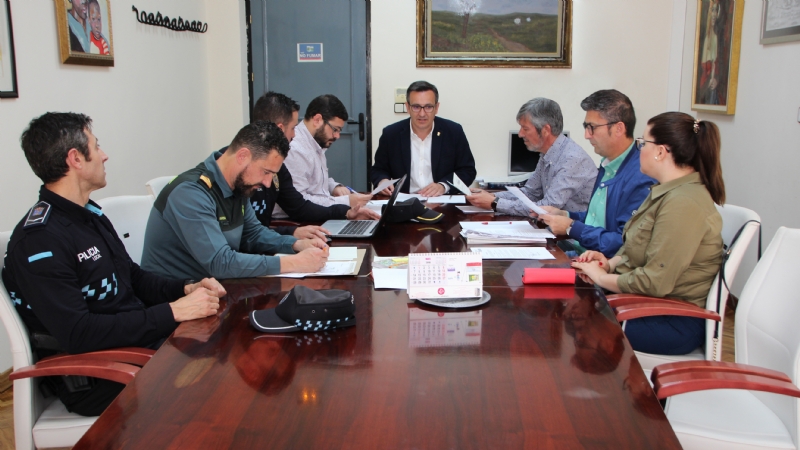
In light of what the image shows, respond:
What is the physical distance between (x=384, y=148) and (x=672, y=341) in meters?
2.92

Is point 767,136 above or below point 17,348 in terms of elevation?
above

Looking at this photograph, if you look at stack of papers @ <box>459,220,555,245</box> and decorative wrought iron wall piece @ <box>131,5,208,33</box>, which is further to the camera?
decorative wrought iron wall piece @ <box>131,5,208,33</box>

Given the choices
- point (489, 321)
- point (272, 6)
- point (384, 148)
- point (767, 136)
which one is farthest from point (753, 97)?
point (272, 6)

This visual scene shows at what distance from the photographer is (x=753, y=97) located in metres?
4.19

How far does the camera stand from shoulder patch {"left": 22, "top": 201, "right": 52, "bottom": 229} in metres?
1.80

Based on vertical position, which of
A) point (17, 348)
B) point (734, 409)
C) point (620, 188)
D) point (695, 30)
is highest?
point (695, 30)

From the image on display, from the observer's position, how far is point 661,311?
2.16 m

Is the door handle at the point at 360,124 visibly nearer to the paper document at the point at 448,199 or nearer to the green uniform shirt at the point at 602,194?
the paper document at the point at 448,199

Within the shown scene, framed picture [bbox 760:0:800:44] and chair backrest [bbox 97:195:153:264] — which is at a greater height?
framed picture [bbox 760:0:800:44]

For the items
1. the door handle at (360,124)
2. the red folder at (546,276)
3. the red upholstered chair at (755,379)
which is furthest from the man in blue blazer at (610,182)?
the door handle at (360,124)

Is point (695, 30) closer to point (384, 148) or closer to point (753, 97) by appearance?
point (753, 97)

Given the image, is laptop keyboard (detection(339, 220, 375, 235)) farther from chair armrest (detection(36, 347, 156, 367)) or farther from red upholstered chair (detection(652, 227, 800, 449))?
red upholstered chair (detection(652, 227, 800, 449))

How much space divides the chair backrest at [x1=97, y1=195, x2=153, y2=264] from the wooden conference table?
2.88 feet

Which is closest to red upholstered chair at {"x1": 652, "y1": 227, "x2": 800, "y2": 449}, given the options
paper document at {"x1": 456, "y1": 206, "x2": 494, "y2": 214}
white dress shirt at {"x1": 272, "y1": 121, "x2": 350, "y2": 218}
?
paper document at {"x1": 456, "y1": 206, "x2": 494, "y2": 214}
